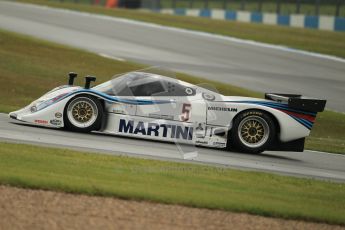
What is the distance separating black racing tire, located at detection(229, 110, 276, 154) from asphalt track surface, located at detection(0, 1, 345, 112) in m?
9.52

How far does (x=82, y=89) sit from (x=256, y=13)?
135 feet

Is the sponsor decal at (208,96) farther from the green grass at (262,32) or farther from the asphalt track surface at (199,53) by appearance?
the green grass at (262,32)

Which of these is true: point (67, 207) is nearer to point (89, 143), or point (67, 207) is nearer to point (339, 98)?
point (89, 143)

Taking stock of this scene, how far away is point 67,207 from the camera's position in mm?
8695

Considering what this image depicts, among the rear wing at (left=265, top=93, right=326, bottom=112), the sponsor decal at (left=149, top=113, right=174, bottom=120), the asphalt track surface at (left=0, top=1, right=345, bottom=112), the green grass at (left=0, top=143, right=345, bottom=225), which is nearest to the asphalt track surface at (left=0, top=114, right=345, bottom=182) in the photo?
the sponsor decal at (left=149, top=113, right=174, bottom=120)

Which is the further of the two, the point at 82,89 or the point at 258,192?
the point at 82,89

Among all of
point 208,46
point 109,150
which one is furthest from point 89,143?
point 208,46

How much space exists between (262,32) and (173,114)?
31.5 meters

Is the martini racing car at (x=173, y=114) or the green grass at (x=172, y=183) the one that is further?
the martini racing car at (x=173, y=114)

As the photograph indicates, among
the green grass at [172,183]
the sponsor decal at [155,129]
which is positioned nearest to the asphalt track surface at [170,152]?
the sponsor decal at [155,129]

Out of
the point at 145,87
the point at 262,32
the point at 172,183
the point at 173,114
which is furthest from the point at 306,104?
the point at 262,32

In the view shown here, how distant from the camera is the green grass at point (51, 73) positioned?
18595 millimetres

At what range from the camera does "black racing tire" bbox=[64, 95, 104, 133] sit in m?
13.8

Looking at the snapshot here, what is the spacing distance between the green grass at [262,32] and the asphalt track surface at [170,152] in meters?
23.1
